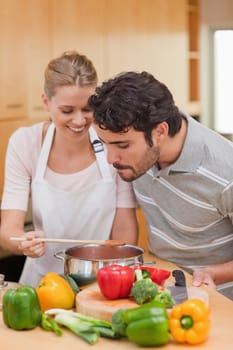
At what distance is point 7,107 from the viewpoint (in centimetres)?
383

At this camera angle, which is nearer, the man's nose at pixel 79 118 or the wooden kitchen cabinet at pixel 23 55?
the man's nose at pixel 79 118

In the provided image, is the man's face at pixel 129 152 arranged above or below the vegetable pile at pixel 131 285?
above

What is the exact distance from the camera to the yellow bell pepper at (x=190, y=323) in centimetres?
169

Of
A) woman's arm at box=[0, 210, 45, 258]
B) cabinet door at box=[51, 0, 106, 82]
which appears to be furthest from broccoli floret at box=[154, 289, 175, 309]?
cabinet door at box=[51, 0, 106, 82]

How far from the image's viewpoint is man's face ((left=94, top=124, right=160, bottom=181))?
2.13 meters

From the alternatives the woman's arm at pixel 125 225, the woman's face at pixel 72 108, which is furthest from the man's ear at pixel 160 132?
the woman's arm at pixel 125 225

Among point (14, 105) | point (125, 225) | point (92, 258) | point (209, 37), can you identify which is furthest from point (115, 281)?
point (209, 37)

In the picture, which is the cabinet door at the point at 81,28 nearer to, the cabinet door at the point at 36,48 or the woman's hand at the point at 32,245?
the cabinet door at the point at 36,48

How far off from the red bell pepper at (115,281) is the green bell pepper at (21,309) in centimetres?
16

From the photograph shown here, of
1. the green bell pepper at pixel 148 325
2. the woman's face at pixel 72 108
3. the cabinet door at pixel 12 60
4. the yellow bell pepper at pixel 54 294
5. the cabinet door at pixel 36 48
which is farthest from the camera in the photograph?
the cabinet door at pixel 36 48

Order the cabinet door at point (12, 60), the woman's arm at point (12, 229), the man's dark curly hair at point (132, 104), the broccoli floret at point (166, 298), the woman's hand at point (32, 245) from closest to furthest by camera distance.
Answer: the broccoli floret at point (166, 298) → the man's dark curly hair at point (132, 104) → the woman's hand at point (32, 245) → the woman's arm at point (12, 229) → the cabinet door at point (12, 60)

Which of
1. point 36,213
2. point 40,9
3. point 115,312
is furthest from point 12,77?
point 115,312

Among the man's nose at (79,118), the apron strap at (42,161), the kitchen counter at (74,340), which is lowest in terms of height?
the kitchen counter at (74,340)

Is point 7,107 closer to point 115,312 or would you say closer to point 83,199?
point 83,199
